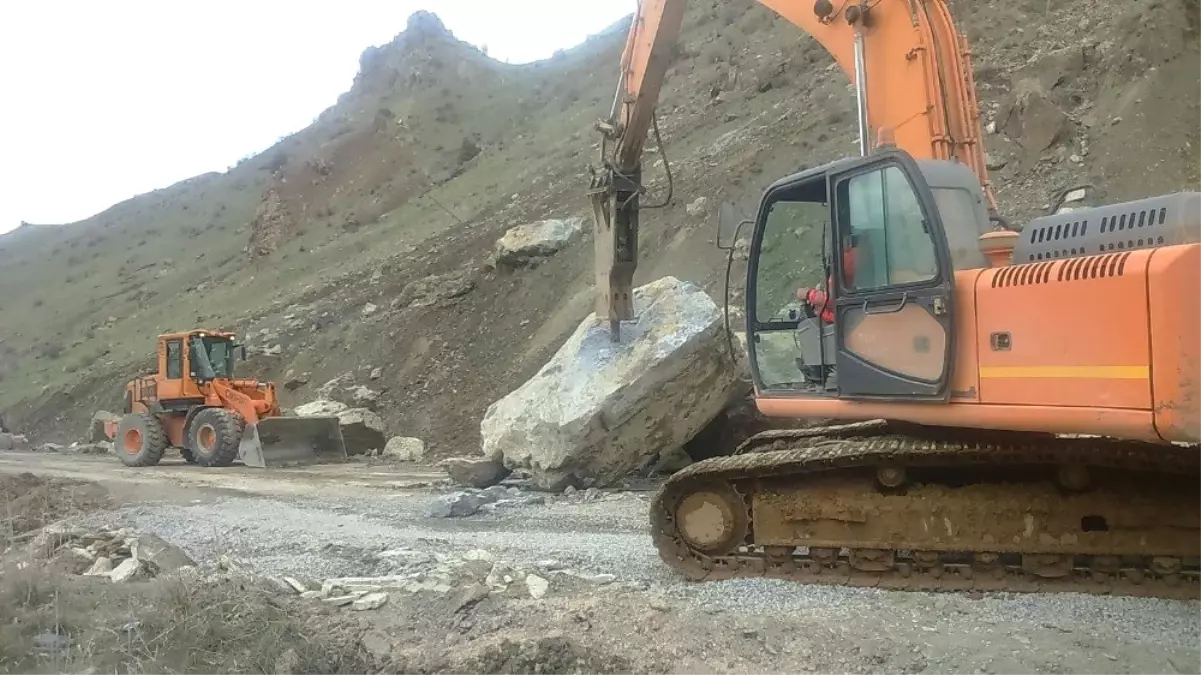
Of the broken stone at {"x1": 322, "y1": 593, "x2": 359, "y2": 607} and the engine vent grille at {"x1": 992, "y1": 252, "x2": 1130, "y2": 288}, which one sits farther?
the broken stone at {"x1": 322, "y1": 593, "x2": 359, "y2": 607}

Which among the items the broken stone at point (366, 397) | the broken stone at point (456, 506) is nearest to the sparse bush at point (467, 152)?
the broken stone at point (366, 397)

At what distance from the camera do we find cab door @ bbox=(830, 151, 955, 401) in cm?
454

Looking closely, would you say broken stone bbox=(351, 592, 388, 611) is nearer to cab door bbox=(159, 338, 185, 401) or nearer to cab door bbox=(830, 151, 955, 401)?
cab door bbox=(830, 151, 955, 401)

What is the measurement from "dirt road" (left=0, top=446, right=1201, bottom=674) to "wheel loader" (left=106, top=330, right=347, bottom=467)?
7.25 metres

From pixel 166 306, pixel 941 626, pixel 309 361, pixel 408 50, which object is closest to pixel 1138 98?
pixel 941 626

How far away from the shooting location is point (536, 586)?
203 inches

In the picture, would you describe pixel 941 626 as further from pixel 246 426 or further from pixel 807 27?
pixel 246 426

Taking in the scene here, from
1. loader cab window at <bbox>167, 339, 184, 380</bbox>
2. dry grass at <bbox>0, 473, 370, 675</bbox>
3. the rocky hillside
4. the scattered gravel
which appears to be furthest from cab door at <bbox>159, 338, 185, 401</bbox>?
dry grass at <bbox>0, 473, 370, 675</bbox>

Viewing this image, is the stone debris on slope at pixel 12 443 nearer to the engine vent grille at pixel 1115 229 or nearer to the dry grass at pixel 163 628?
the dry grass at pixel 163 628

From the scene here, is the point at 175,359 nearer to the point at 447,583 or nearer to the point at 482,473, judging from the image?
the point at 482,473

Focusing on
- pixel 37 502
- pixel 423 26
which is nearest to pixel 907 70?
pixel 37 502

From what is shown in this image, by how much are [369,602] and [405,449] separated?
10.4 metres

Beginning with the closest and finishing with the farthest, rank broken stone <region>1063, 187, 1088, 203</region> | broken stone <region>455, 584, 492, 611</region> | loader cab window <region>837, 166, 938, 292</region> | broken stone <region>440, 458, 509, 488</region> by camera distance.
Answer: loader cab window <region>837, 166, 938, 292</region> < broken stone <region>455, 584, 492, 611</region> < broken stone <region>440, 458, 509, 488</region> < broken stone <region>1063, 187, 1088, 203</region>

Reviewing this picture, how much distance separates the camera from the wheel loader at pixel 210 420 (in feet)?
48.2
